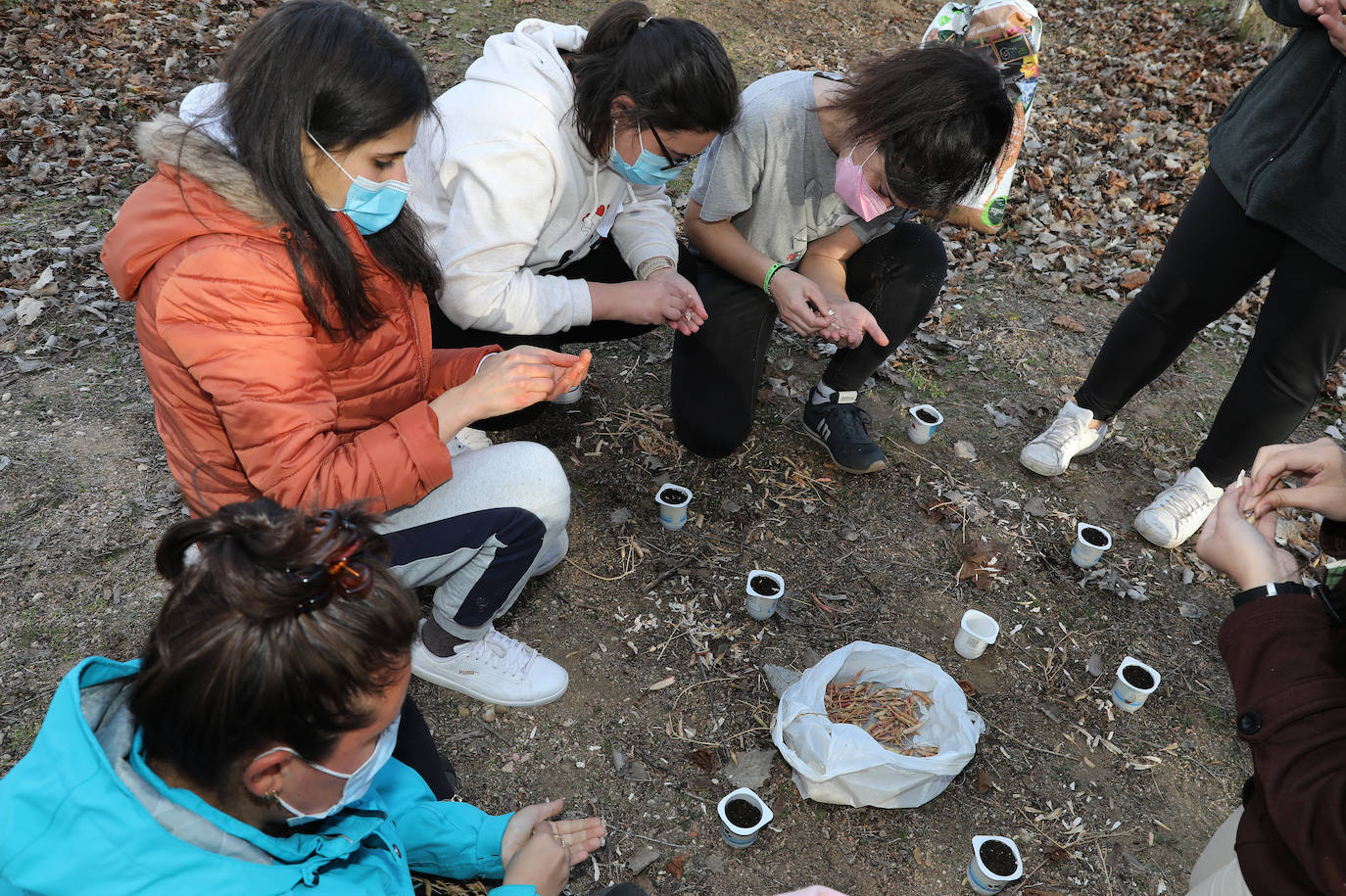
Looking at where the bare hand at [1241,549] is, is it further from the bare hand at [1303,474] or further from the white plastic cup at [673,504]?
the white plastic cup at [673,504]

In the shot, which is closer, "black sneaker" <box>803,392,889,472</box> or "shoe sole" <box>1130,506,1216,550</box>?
"shoe sole" <box>1130,506,1216,550</box>

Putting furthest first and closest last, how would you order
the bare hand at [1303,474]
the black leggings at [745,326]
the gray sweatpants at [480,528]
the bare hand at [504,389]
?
1. the black leggings at [745,326]
2. the gray sweatpants at [480,528]
3. the bare hand at [504,389]
4. the bare hand at [1303,474]

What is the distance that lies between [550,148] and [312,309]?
3.94 feet

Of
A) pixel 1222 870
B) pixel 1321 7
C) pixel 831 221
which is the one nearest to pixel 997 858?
pixel 1222 870

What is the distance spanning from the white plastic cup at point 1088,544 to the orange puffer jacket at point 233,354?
285 cm

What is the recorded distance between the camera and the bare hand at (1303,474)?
2.24 meters

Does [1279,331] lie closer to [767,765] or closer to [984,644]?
[984,644]

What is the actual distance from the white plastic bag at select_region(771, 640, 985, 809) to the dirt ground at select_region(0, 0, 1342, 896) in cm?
14

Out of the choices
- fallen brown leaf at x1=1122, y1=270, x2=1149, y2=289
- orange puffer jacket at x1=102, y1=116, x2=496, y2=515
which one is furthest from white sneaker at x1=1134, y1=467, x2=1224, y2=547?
orange puffer jacket at x1=102, y1=116, x2=496, y2=515

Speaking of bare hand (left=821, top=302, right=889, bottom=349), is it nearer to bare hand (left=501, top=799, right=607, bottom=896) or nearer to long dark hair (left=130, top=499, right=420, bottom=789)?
bare hand (left=501, top=799, right=607, bottom=896)

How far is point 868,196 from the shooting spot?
131 inches

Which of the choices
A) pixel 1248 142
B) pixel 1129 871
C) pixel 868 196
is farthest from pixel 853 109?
pixel 1129 871

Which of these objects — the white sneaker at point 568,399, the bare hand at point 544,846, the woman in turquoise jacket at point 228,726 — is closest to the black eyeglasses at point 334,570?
the woman in turquoise jacket at point 228,726

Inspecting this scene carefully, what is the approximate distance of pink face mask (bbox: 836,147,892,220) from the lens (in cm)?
330
